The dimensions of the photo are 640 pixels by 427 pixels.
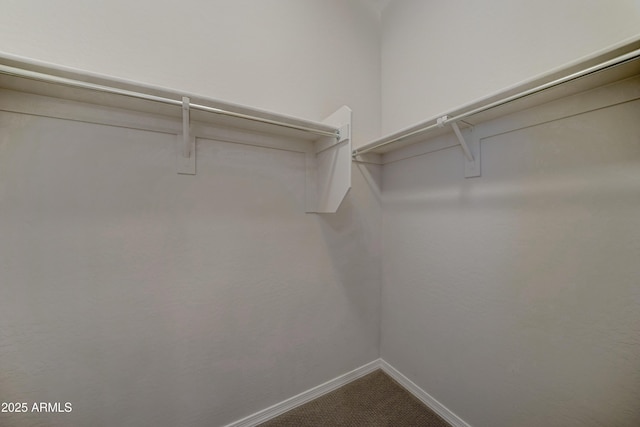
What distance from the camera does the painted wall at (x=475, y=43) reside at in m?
0.96

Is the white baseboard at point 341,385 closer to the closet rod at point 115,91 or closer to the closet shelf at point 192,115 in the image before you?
the closet shelf at point 192,115

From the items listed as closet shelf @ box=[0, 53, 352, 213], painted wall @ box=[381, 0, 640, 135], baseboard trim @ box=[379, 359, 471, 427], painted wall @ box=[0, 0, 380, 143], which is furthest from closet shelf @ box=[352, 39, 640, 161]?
baseboard trim @ box=[379, 359, 471, 427]

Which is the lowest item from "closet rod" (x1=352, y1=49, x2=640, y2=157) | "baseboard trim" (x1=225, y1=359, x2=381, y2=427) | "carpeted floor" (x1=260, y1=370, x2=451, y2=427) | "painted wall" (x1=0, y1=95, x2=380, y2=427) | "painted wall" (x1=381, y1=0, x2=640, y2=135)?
"carpeted floor" (x1=260, y1=370, x2=451, y2=427)

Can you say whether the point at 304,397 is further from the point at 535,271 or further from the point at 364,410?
the point at 535,271

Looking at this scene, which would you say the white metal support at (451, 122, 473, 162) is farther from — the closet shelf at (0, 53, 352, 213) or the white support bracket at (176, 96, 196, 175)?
the white support bracket at (176, 96, 196, 175)

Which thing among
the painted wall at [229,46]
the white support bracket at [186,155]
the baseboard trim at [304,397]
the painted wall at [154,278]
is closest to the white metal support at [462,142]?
the painted wall at [229,46]

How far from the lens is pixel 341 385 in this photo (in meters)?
1.73

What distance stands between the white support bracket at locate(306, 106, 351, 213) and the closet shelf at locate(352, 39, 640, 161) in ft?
1.25

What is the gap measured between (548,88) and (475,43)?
70cm

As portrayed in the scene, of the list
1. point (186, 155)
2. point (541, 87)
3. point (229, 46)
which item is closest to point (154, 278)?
point (186, 155)

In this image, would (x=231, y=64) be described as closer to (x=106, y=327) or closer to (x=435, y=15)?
(x=435, y=15)

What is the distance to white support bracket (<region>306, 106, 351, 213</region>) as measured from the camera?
54.4 inches

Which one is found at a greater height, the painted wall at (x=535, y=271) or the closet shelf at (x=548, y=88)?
the closet shelf at (x=548, y=88)

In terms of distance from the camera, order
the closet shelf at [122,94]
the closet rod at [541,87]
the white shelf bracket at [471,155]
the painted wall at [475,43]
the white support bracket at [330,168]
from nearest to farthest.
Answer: the closet rod at [541,87], the closet shelf at [122,94], the painted wall at [475,43], the white shelf bracket at [471,155], the white support bracket at [330,168]
